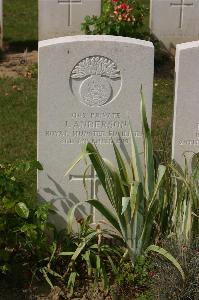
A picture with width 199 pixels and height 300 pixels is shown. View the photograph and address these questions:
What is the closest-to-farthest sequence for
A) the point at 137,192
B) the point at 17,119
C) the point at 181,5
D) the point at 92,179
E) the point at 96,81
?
the point at 137,192 → the point at 96,81 → the point at 92,179 → the point at 17,119 → the point at 181,5

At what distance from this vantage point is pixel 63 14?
952 centimetres

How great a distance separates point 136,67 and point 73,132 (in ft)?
1.92

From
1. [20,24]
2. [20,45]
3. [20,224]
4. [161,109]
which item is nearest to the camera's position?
[20,224]

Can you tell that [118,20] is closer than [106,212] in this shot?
No

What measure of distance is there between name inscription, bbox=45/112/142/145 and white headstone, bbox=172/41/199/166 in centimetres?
28

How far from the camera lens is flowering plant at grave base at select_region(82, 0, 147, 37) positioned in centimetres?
889

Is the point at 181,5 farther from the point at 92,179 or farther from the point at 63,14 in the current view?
the point at 92,179

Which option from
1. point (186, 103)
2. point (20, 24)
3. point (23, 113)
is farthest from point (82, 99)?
point (20, 24)

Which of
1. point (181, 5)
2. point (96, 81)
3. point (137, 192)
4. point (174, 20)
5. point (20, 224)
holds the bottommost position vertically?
point (20, 224)

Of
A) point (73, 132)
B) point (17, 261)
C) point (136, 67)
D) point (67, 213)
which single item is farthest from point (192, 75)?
point (17, 261)

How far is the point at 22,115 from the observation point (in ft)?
24.3

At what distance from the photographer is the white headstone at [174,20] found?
9.41m

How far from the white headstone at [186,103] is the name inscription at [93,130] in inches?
11.0

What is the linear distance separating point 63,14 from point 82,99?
5.21m
